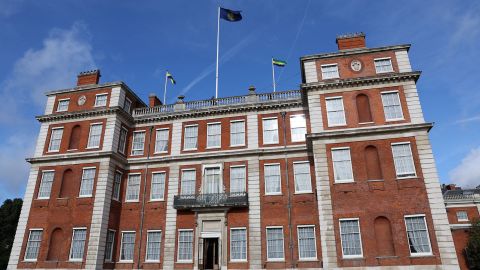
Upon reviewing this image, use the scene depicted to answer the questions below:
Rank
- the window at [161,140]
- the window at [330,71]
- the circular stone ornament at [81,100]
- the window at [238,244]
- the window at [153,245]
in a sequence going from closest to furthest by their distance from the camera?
1. the window at [238,244]
2. the window at [330,71]
3. the window at [153,245]
4. the window at [161,140]
5. the circular stone ornament at [81,100]

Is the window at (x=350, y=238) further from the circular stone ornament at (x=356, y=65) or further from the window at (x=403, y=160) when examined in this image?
the circular stone ornament at (x=356, y=65)

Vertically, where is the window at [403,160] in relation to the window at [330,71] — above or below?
below

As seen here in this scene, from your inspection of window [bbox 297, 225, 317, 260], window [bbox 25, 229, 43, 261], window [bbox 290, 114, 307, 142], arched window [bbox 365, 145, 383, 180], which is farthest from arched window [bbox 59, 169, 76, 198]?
arched window [bbox 365, 145, 383, 180]

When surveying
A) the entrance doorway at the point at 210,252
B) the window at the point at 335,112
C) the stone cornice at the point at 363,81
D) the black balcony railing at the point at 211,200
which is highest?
the stone cornice at the point at 363,81

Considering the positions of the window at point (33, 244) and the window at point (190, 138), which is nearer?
the window at point (33, 244)

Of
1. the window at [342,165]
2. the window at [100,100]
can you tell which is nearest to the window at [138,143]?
the window at [100,100]

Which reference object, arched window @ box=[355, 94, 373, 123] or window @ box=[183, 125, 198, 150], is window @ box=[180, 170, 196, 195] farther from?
arched window @ box=[355, 94, 373, 123]

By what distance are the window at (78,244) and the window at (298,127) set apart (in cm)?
1807

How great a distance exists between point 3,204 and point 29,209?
37082mm

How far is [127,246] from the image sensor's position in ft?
92.1

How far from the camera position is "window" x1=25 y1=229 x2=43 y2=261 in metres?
27.1

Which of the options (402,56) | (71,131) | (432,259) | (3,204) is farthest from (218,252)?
(3,204)

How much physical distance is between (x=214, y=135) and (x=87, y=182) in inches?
439

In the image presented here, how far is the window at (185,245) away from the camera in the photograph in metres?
26.7
